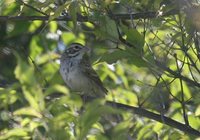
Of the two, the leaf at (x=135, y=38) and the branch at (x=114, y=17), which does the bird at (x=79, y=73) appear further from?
the leaf at (x=135, y=38)

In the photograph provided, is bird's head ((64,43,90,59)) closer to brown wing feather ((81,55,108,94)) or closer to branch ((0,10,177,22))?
brown wing feather ((81,55,108,94))

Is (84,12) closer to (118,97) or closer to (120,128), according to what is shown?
(120,128)

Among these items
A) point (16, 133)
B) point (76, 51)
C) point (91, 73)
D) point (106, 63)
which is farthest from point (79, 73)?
point (16, 133)

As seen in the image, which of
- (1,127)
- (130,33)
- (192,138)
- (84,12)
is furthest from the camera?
(1,127)

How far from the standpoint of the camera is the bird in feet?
23.4

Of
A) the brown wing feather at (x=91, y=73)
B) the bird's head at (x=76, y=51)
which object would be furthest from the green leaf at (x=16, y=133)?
the bird's head at (x=76, y=51)

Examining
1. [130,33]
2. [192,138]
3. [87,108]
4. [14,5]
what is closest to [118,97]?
[14,5]

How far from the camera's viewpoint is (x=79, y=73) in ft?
24.3

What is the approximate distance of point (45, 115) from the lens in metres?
2.79

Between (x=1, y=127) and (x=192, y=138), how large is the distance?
294cm

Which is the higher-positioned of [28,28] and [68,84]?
[28,28]

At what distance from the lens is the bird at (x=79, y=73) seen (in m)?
7.14

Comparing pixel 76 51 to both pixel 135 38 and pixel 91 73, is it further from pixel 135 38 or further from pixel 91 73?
pixel 135 38

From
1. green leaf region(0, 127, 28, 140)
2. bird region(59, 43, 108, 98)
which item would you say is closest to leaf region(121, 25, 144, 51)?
green leaf region(0, 127, 28, 140)
